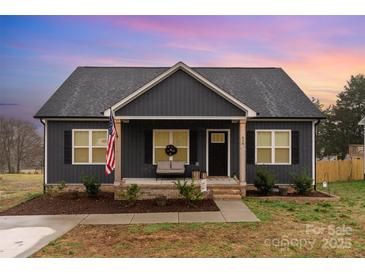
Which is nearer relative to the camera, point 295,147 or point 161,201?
point 161,201

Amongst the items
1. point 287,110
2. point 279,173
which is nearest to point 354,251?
point 279,173

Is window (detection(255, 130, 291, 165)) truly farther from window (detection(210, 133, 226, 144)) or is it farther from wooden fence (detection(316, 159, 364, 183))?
wooden fence (detection(316, 159, 364, 183))

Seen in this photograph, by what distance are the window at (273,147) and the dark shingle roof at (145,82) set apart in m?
0.80

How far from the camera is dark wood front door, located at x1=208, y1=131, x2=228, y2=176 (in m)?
13.7

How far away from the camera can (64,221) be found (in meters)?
8.61

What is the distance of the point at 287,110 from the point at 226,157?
10.9 feet

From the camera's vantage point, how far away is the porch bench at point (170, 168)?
12.7m

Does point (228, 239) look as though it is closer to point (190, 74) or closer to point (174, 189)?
point (174, 189)

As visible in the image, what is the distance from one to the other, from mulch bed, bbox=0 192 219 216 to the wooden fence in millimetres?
11448

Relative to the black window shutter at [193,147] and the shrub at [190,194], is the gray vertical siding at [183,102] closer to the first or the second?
the black window shutter at [193,147]

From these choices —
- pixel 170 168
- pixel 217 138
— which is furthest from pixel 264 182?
pixel 170 168

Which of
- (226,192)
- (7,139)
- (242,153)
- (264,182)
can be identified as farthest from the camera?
(7,139)

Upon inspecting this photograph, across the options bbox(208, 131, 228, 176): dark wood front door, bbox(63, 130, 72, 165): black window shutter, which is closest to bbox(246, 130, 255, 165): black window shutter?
bbox(208, 131, 228, 176): dark wood front door

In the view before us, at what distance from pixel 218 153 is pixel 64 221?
7137 mm
